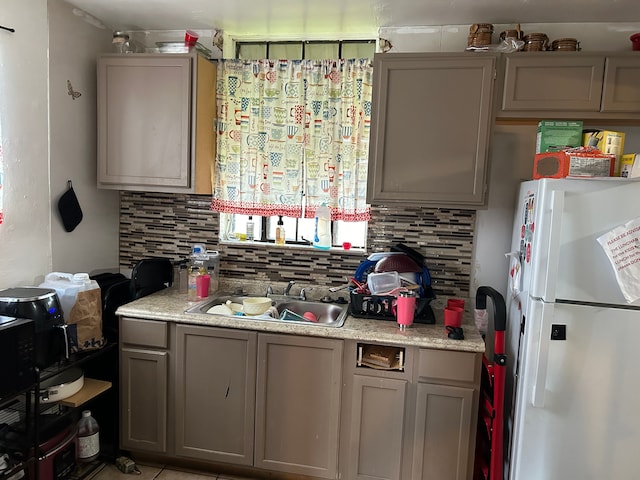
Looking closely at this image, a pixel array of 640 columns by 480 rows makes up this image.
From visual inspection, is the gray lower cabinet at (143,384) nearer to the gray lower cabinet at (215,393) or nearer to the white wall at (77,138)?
the gray lower cabinet at (215,393)

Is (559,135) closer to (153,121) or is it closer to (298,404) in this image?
(298,404)

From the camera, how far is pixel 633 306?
1687 mm

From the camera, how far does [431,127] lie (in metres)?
Answer: 2.22

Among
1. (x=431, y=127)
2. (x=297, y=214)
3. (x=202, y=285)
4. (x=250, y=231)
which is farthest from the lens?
(x=250, y=231)

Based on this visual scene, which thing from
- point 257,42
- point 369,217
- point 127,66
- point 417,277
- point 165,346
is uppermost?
point 257,42

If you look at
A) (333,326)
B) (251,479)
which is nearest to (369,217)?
(333,326)

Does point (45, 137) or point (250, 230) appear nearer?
point (45, 137)

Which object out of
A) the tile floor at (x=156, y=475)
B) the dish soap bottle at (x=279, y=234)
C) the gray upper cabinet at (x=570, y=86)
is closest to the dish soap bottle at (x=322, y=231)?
the dish soap bottle at (x=279, y=234)

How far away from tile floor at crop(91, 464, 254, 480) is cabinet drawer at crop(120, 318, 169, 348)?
0.70m

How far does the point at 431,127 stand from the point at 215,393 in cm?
174

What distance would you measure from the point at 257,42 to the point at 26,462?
2.49 m

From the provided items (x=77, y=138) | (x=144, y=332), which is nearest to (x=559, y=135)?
(x=144, y=332)

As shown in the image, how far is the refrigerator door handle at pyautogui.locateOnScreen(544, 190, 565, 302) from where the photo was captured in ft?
5.48

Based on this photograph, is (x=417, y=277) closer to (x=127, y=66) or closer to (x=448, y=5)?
(x=448, y=5)
